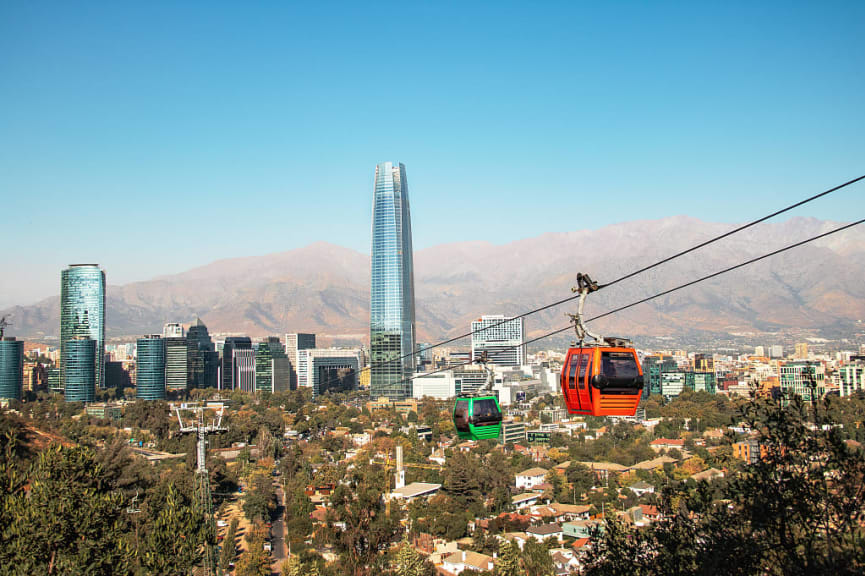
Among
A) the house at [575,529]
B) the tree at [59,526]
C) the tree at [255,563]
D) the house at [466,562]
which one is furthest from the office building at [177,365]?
the tree at [59,526]

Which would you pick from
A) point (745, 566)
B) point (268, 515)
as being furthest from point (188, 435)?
point (745, 566)

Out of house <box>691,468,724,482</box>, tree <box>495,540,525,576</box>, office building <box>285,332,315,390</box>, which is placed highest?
office building <box>285,332,315,390</box>

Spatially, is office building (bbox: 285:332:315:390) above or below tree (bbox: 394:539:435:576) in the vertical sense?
above

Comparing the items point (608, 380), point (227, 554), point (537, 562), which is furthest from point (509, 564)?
point (608, 380)

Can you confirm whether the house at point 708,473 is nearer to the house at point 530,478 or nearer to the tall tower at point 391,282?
the house at point 530,478

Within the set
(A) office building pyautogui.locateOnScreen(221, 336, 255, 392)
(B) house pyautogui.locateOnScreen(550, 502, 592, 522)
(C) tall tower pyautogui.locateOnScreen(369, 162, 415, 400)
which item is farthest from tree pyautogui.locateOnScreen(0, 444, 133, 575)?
(A) office building pyautogui.locateOnScreen(221, 336, 255, 392)

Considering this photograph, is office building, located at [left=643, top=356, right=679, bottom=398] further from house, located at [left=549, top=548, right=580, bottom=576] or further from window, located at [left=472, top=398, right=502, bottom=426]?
window, located at [left=472, top=398, right=502, bottom=426]
